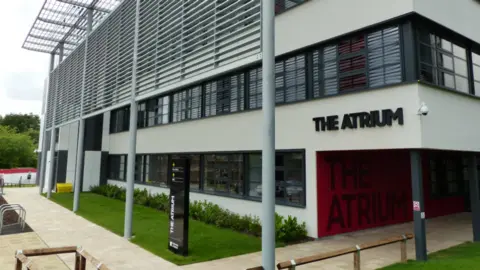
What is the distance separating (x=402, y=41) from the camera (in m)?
8.54

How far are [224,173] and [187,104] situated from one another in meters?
4.66

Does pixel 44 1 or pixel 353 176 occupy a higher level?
pixel 44 1

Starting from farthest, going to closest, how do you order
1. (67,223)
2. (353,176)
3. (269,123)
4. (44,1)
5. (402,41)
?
(44,1) < (67,223) < (353,176) < (402,41) < (269,123)

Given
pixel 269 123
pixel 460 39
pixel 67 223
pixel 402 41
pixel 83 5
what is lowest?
pixel 67 223

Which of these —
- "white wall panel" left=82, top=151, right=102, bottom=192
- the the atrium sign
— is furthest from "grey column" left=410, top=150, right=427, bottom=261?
"white wall panel" left=82, top=151, right=102, bottom=192

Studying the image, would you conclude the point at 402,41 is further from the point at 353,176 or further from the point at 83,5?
the point at 83,5

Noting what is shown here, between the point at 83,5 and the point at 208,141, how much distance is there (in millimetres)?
10571

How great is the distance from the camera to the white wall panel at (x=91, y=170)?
25.1 meters

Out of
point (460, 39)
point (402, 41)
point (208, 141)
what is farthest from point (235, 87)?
point (460, 39)

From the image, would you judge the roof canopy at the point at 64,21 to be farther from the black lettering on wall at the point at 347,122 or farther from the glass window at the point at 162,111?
the black lettering on wall at the point at 347,122

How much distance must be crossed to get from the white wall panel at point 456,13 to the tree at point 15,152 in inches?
2105

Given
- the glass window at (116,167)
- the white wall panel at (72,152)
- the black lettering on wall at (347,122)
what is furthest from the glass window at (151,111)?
the black lettering on wall at (347,122)

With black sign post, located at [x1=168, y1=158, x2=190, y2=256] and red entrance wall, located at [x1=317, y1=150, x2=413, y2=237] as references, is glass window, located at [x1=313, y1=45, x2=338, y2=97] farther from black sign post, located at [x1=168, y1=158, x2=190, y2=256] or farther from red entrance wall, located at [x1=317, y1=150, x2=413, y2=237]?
black sign post, located at [x1=168, y1=158, x2=190, y2=256]

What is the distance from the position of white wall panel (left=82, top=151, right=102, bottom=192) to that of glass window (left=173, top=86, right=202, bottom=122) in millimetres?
11226
